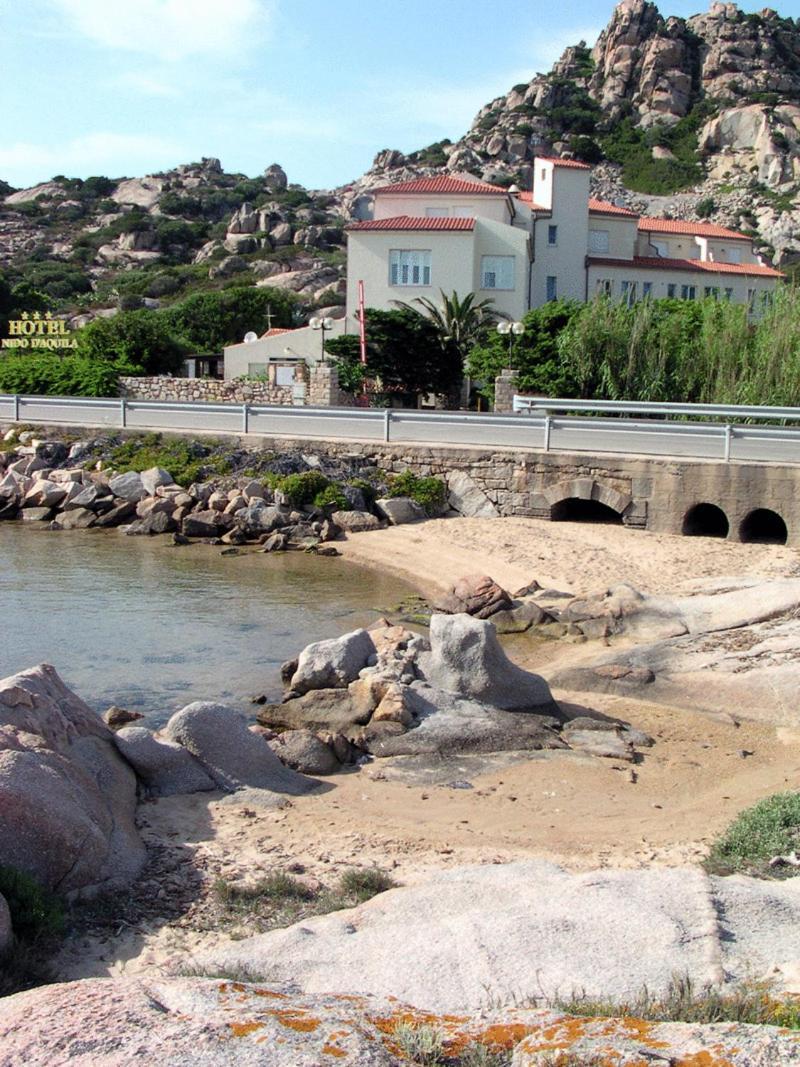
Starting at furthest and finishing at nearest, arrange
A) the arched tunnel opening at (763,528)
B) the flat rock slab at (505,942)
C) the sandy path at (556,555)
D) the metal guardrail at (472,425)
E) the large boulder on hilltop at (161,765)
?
the metal guardrail at (472,425), the arched tunnel opening at (763,528), the sandy path at (556,555), the large boulder on hilltop at (161,765), the flat rock slab at (505,942)

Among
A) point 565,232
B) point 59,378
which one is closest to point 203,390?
point 59,378

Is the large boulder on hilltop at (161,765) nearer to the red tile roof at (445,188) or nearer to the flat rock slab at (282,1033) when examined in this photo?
the flat rock slab at (282,1033)

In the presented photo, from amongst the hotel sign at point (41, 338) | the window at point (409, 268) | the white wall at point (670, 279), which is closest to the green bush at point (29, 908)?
the hotel sign at point (41, 338)

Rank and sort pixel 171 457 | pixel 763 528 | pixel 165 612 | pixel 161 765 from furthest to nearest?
pixel 171 457 < pixel 763 528 < pixel 165 612 < pixel 161 765

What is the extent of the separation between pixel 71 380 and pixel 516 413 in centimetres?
1711

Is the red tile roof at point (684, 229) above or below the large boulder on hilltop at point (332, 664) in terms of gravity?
above

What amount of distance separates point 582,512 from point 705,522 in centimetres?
255

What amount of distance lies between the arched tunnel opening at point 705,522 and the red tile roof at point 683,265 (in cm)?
3319

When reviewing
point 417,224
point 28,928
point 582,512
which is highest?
point 417,224

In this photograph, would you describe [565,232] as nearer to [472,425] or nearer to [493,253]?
[493,253]

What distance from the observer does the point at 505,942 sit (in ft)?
16.2

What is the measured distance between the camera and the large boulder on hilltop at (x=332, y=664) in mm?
11352

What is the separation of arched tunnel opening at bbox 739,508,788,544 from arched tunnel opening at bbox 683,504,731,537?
478 millimetres

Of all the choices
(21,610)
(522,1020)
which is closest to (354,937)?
(522,1020)
